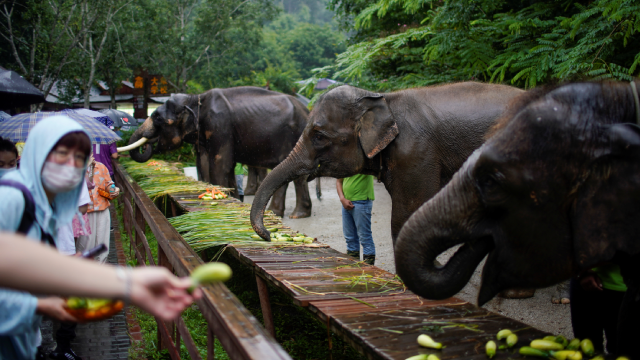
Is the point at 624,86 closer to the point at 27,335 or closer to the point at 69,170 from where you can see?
the point at 69,170

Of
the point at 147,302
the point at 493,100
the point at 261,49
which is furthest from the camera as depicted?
the point at 261,49

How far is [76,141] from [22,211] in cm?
30

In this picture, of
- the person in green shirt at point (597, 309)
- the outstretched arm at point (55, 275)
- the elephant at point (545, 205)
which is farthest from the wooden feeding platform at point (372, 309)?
the outstretched arm at point (55, 275)

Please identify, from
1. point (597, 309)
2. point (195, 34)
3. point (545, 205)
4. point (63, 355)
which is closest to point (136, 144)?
point (63, 355)

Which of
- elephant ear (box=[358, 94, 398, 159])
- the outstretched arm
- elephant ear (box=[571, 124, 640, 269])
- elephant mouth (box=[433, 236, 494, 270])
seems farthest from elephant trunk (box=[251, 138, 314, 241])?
the outstretched arm

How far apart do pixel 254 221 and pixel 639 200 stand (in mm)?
3245

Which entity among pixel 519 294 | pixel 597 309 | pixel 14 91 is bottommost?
pixel 519 294

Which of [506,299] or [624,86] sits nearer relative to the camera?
[624,86]

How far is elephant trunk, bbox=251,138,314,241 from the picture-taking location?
468cm

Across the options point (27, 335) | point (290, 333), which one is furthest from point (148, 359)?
point (27, 335)

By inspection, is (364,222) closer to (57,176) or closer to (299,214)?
(299,214)

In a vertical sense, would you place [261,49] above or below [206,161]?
above

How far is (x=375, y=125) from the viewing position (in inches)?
179

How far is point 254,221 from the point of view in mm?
4652
